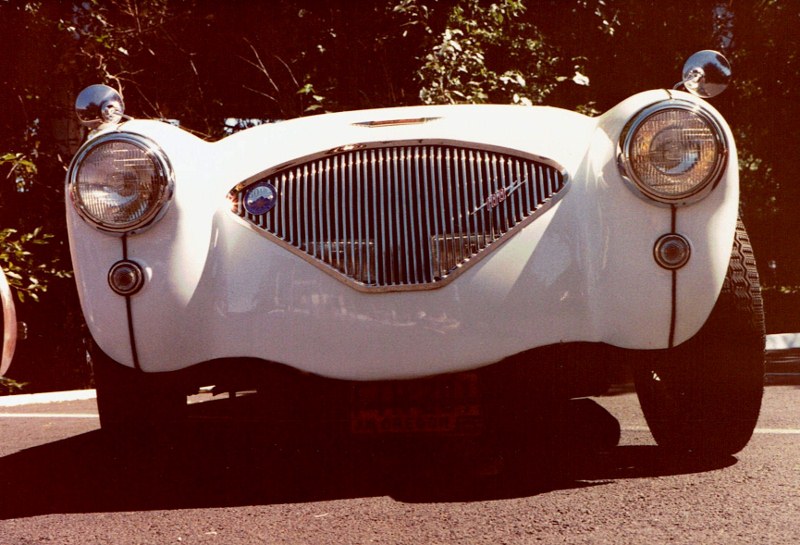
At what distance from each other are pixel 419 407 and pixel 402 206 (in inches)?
23.2

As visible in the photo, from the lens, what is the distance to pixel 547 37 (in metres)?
8.59

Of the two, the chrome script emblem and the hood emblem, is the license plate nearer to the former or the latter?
the chrome script emblem

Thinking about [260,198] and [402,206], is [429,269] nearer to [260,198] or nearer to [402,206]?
[402,206]

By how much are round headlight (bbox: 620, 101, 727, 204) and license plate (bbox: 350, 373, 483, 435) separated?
2.48ft

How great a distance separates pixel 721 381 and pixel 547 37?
253 inches

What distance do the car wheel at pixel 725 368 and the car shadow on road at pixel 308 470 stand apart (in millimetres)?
121

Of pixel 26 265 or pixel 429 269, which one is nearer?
pixel 429 269

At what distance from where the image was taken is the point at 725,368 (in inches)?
107

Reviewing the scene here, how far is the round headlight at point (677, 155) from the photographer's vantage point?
8.41 feet

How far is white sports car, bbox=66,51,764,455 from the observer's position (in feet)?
8.45

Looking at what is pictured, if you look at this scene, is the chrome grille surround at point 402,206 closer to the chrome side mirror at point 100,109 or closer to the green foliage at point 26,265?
the chrome side mirror at point 100,109

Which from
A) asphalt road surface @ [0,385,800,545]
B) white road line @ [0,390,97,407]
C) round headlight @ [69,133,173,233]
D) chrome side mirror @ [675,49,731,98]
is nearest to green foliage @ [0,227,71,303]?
white road line @ [0,390,97,407]

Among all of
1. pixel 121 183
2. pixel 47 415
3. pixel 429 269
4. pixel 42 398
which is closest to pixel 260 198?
pixel 121 183

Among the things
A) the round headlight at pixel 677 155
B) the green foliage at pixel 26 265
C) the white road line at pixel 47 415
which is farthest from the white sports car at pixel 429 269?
→ the green foliage at pixel 26 265
